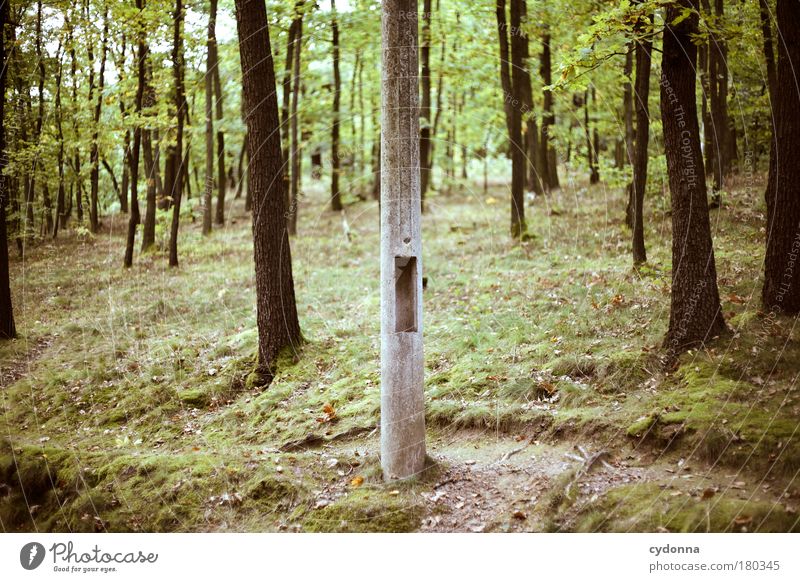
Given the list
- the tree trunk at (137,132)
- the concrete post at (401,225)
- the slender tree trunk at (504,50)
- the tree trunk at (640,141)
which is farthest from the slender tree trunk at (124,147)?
the tree trunk at (640,141)

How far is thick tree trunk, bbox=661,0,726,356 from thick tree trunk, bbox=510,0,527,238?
19.8 ft

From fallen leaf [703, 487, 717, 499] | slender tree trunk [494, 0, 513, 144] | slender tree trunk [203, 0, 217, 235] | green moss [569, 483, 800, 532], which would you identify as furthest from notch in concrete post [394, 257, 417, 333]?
slender tree trunk [203, 0, 217, 235]

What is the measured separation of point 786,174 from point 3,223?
890 centimetres

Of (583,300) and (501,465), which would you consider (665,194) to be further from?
(501,465)

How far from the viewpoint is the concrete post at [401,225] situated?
4926mm

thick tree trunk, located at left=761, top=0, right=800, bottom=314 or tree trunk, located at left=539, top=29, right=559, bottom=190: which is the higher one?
tree trunk, located at left=539, top=29, right=559, bottom=190

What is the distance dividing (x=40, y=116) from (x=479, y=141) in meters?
21.5

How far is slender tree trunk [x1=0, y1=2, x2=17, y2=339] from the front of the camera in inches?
256

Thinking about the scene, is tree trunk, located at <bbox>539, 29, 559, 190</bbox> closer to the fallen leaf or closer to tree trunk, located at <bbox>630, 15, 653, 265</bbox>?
tree trunk, located at <bbox>630, 15, 653, 265</bbox>

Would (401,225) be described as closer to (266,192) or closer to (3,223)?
(266,192)

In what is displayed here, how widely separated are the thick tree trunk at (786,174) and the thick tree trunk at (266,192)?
5.81 m

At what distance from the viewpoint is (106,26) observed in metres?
7.97
